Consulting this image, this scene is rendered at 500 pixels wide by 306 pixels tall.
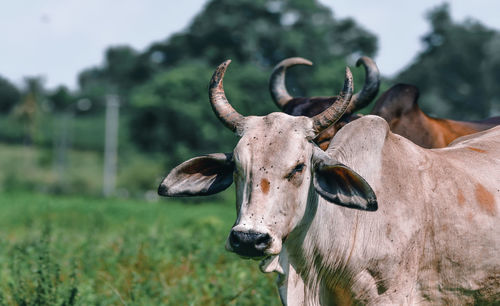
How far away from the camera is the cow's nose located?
312 cm

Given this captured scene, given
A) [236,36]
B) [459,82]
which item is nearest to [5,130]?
[236,36]

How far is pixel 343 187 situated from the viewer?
3.44m

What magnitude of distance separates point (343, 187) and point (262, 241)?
545 mm

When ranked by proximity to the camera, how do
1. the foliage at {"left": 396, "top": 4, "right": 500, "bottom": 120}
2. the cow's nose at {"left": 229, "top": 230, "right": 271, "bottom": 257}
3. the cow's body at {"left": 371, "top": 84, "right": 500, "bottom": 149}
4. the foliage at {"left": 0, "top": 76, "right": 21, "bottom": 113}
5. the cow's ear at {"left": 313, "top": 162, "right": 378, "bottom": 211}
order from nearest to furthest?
the cow's nose at {"left": 229, "top": 230, "right": 271, "bottom": 257} < the cow's ear at {"left": 313, "top": 162, "right": 378, "bottom": 211} < the cow's body at {"left": 371, "top": 84, "right": 500, "bottom": 149} < the foliage at {"left": 396, "top": 4, "right": 500, "bottom": 120} < the foliage at {"left": 0, "top": 76, "right": 21, "bottom": 113}

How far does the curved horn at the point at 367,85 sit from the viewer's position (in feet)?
19.7

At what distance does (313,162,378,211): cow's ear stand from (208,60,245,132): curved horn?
0.54 m

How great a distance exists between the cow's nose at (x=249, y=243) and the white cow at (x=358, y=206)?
120 millimetres

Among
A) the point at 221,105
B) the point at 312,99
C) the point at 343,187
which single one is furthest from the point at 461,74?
the point at 343,187

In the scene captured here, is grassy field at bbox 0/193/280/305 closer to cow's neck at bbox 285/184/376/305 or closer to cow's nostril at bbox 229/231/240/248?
cow's neck at bbox 285/184/376/305

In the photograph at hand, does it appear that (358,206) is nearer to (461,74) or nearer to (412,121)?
(412,121)

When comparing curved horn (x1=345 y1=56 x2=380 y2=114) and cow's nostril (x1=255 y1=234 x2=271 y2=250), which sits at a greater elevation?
curved horn (x1=345 y1=56 x2=380 y2=114)

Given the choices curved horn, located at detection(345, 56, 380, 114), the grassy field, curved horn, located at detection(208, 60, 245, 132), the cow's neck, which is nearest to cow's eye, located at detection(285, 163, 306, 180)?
the cow's neck

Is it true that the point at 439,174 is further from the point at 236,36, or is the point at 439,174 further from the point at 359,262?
the point at 236,36

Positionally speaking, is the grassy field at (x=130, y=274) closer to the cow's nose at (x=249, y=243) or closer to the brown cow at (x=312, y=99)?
the brown cow at (x=312, y=99)
